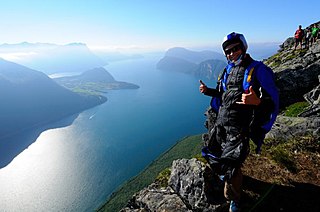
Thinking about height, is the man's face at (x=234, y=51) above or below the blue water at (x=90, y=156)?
above

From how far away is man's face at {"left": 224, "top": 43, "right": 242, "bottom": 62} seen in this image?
4.26m

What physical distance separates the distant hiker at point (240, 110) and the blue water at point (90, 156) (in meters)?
79.4

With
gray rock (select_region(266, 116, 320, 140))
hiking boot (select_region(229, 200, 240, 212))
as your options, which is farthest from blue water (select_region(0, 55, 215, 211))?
hiking boot (select_region(229, 200, 240, 212))

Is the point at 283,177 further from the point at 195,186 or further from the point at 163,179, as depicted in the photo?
the point at 163,179

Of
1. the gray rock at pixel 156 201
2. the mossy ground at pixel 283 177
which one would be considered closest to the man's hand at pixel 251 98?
the mossy ground at pixel 283 177

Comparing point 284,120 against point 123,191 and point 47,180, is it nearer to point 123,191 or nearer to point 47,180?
point 123,191

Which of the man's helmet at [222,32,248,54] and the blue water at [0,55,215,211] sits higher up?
the man's helmet at [222,32,248,54]

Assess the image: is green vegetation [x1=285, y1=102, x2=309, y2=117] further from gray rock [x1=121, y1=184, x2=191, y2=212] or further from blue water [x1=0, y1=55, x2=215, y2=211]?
blue water [x1=0, y1=55, x2=215, y2=211]

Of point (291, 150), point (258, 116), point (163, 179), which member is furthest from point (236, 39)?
point (163, 179)

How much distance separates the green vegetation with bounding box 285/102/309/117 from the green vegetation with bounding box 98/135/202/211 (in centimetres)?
4507

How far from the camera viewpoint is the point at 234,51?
14.1ft

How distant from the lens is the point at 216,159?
187 inches

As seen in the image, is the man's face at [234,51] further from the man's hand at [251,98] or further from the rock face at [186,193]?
the rock face at [186,193]

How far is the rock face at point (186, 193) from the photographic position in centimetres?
532
